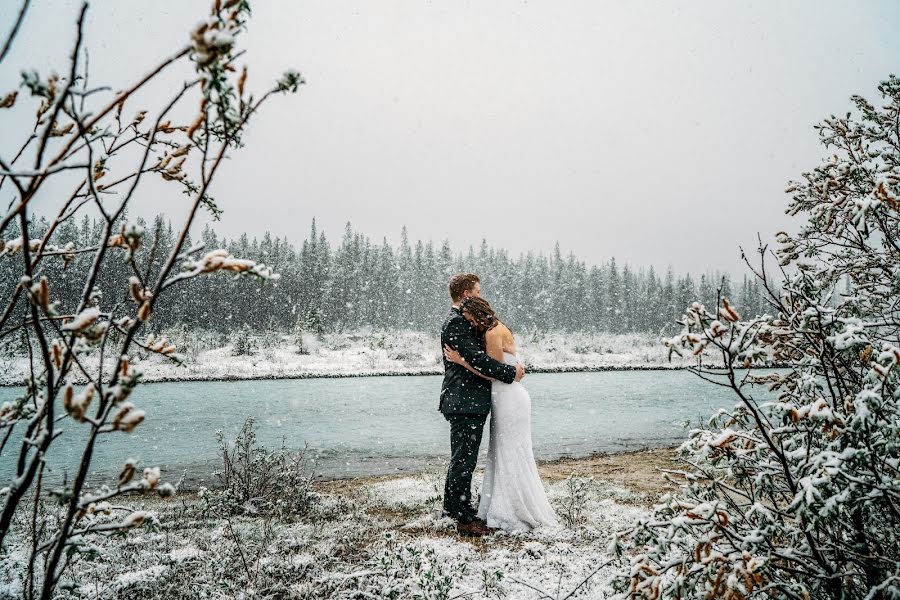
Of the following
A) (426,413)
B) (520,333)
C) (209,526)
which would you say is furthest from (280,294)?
(209,526)

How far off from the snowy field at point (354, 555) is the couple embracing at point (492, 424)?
0.24 m

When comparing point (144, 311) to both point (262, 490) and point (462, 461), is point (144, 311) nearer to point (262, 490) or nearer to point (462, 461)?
point (462, 461)

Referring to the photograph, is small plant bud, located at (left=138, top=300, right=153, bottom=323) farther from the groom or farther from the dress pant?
the dress pant

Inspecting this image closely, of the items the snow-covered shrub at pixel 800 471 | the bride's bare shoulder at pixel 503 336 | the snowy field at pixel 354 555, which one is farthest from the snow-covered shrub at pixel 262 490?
the snow-covered shrub at pixel 800 471

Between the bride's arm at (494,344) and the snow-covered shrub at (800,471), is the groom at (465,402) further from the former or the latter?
the snow-covered shrub at (800,471)

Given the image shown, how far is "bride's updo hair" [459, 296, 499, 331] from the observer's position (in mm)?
4598

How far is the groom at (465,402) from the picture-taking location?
4488mm

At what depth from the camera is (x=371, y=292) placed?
6800cm

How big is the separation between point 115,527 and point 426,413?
12.2m

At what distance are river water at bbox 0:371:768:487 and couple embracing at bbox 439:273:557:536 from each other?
1838mm

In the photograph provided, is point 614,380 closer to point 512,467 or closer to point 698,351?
point 512,467

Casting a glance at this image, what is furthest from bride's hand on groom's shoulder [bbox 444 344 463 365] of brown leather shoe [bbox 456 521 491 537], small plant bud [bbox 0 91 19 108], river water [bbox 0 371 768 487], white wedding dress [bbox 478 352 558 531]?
small plant bud [bbox 0 91 19 108]

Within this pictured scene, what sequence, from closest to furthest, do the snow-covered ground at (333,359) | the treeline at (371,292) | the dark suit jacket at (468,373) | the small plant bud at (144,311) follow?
the small plant bud at (144,311) < the dark suit jacket at (468,373) < the snow-covered ground at (333,359) < the treeline at (371,292)

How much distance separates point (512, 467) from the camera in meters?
4.53
